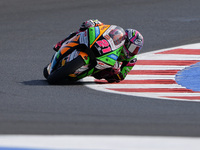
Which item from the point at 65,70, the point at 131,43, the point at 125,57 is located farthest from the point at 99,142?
the point at 125,57

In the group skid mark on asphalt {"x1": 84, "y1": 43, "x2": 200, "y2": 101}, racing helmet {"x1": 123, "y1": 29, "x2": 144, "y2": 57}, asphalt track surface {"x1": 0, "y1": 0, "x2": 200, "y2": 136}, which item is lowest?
skid mark on asphalt {"x1": 84, "y1": 43, "x2": 200, "y2": 101}

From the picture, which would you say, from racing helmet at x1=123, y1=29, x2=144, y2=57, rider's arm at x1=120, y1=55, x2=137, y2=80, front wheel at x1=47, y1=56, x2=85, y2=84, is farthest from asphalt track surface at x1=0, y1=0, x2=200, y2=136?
racing helmet at x1=123, y1=29, x2=144, y2=57

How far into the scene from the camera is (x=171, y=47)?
1198 cm

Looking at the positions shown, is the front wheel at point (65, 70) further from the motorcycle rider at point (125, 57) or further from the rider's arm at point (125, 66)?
the rider's arm at point (125, 66)

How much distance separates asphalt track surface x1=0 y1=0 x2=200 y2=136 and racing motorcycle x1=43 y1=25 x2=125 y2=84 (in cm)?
25

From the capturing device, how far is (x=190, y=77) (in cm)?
949

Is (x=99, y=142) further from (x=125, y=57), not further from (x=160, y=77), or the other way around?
(x=160, y=77)

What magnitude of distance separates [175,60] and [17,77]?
3.35 m

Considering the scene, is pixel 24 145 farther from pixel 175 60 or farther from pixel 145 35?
pixel 145 35

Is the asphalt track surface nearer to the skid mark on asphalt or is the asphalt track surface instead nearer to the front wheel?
the front wheel

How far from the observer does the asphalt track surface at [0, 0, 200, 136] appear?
604 centimetres

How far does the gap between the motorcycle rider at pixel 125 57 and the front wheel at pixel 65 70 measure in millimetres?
502

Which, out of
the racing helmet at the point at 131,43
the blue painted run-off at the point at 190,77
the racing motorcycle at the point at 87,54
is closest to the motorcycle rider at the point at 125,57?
the racing helmet at the point at 131,43

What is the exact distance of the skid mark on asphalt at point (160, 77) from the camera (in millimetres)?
8484
